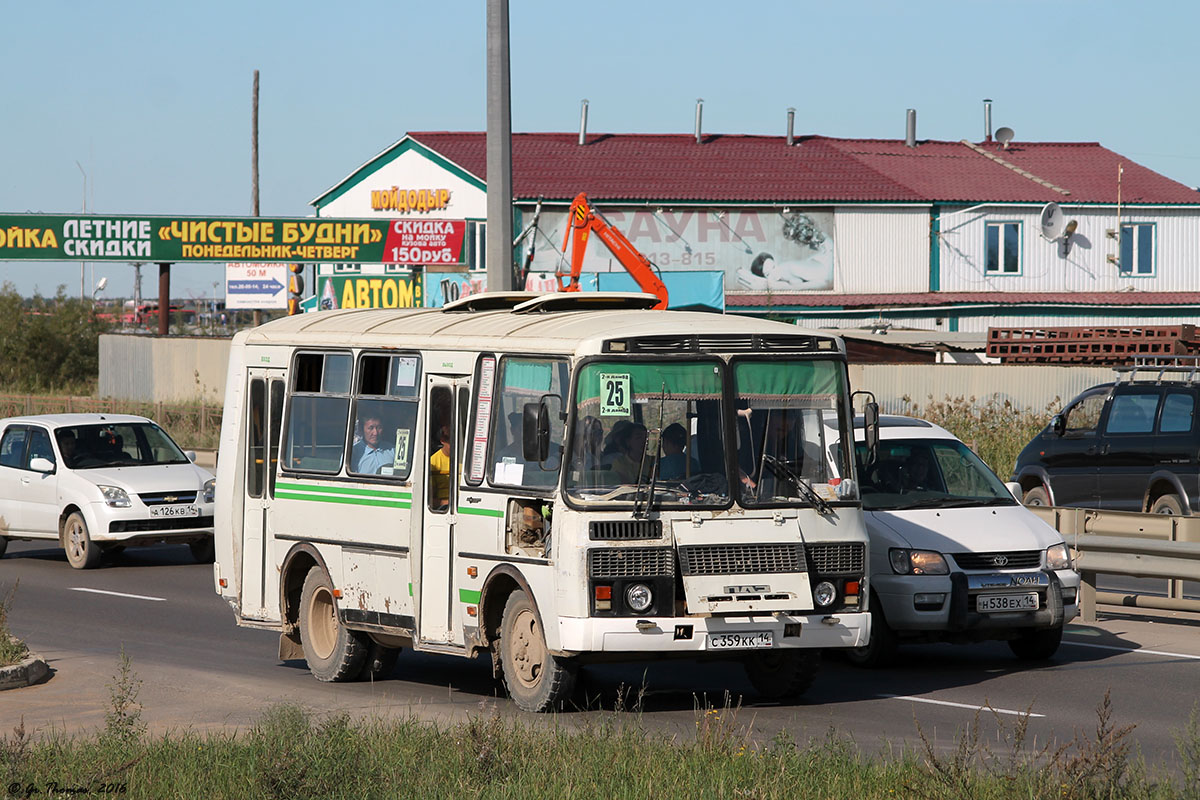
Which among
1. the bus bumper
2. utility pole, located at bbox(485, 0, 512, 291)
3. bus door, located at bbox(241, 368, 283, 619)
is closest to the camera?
the bus bumper

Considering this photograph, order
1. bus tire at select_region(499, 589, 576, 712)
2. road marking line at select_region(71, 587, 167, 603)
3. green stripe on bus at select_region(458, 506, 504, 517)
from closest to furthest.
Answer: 1. bus tire at select_region(499, 589, 576, 712)
2. green stripe on bus at select_region(458, 506, 504, 517)
3. road marking line at select_region(71, 587, 167, 603)

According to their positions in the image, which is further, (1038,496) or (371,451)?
(1038,496)

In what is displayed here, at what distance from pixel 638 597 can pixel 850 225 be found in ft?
170

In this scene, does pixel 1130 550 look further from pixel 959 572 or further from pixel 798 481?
pixel 798 481

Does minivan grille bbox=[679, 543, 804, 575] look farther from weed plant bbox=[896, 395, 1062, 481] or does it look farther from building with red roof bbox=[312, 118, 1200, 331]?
building with red roof bbox=[312, 118, 1200, 331]

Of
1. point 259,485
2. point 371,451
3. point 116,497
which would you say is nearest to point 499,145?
point 116,497

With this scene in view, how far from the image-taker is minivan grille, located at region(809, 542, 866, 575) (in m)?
10.8

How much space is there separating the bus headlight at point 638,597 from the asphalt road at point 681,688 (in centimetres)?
53

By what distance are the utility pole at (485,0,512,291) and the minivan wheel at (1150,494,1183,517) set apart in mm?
8198

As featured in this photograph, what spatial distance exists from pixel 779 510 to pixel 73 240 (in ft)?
129

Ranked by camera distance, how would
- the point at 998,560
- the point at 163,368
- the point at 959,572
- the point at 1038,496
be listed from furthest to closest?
1. the point at 163,368
2. the point at 1038,496
3. the point at 998,560
4. the point at 959,572

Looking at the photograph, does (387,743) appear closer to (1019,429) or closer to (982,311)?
(1019,429)

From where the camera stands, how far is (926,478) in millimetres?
13656

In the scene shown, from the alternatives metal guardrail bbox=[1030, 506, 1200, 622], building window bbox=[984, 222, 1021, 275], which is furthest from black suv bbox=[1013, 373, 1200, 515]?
building window bbox=[984, 222, 1021, 275]
